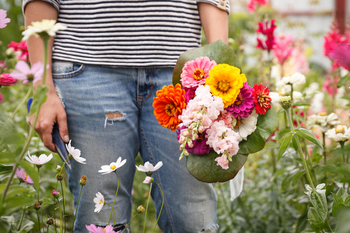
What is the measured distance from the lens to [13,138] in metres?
0.51

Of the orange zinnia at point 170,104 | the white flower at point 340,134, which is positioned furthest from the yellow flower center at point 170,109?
the white flower at point 340,134

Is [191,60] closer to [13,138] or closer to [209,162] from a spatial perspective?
[209,162]

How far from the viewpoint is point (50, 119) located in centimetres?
86

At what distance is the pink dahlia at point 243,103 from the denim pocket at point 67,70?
525mm

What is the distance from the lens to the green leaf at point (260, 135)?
69 centimetres

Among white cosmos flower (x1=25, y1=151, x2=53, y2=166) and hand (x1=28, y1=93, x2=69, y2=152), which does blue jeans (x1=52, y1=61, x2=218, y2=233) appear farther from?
white cosmos flower (x1=25, y1=151, x2=53, y2=166)

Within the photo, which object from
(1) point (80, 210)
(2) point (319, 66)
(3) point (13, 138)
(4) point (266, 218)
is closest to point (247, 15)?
(2) point (319, 66)

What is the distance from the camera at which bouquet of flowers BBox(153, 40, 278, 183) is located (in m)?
0.62

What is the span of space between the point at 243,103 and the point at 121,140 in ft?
1.49

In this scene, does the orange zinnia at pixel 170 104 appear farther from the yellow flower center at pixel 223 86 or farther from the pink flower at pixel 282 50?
the pink flower at pixel 282 50

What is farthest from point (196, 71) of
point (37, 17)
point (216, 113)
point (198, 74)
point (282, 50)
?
point (282, 50)

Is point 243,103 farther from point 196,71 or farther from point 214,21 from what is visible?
point 214,21

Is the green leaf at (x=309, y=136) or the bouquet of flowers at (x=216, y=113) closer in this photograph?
the bouquet of flowers at (x=216, y=113)

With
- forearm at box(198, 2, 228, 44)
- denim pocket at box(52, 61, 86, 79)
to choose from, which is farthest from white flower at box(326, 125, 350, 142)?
denim pocket at box(52, 61, 86, 79)
